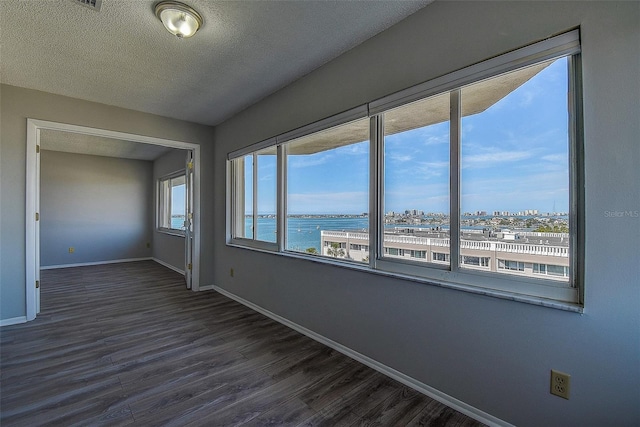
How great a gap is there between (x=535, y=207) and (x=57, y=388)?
3301mm

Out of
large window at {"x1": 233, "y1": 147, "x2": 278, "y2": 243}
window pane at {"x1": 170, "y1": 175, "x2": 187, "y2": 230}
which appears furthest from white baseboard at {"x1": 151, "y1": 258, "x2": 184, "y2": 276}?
large window at {"x1": 233, "y1": 147, "x2": 278, "y2": 243}

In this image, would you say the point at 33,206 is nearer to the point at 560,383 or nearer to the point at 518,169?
the point at 518,169

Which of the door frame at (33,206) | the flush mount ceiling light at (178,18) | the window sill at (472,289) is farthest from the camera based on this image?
the door frame at (33,206)

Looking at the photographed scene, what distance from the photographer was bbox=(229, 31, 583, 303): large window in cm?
146

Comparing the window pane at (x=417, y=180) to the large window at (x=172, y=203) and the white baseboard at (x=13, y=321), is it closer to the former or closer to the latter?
the white baseboard at (x=13, y=321)

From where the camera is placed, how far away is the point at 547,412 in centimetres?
143

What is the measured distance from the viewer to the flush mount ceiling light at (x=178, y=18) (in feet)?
6.12

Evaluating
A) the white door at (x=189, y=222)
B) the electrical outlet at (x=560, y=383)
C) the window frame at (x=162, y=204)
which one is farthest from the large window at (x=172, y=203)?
the electrical outlet at (x=560, y=383)

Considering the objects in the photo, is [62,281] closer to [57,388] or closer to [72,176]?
[72,176]

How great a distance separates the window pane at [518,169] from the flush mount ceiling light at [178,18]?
1914 millimetres

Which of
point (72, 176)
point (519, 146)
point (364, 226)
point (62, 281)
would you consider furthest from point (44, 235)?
point (519, 146)

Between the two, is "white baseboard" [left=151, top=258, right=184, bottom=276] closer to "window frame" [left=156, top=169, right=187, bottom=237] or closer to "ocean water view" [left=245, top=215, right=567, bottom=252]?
"window frame" [left=156, top=169, right=187, bottom=237]

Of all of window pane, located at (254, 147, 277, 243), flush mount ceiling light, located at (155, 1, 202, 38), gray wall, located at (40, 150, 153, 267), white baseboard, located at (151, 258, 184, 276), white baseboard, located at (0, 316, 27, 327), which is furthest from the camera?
gray wall, located at (40, 150, 153, 267)

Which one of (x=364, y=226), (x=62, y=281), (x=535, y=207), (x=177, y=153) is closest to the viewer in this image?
(x=535, y=207)
